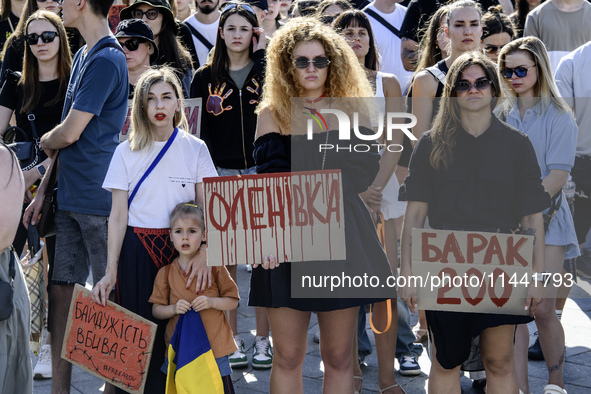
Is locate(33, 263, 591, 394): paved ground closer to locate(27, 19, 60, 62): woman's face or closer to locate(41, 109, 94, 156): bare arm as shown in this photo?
locate(41, 109, 94, 156): bare arm

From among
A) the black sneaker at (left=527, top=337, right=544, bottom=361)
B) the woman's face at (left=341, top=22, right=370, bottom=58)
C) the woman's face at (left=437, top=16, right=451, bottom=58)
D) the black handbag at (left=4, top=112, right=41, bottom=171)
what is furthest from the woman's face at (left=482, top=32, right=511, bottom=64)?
the black handbag at (left=4, top=112, right=41, bottom=171)

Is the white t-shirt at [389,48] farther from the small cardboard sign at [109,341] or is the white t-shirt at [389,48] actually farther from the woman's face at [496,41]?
the small cardboard sign at [109,341]

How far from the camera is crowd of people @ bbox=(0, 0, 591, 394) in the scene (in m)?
3.72

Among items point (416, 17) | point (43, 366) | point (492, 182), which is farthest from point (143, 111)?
point (416, 17)

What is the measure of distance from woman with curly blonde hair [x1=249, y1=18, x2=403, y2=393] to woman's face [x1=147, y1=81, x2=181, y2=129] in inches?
19.2

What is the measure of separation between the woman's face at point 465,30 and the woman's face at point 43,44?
240 cm

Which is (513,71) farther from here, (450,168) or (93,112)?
(93,112)

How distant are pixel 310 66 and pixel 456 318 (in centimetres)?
133

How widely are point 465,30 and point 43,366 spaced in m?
3.28

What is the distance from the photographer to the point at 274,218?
12.0ft

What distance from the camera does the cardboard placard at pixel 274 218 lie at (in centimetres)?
361

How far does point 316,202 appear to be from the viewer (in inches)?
143

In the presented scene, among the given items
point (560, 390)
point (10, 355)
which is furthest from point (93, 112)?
point (560, 390)

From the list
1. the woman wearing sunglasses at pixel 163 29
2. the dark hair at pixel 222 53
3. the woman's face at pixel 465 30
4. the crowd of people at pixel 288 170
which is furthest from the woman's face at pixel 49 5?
the woman's face at pixel 465 30
